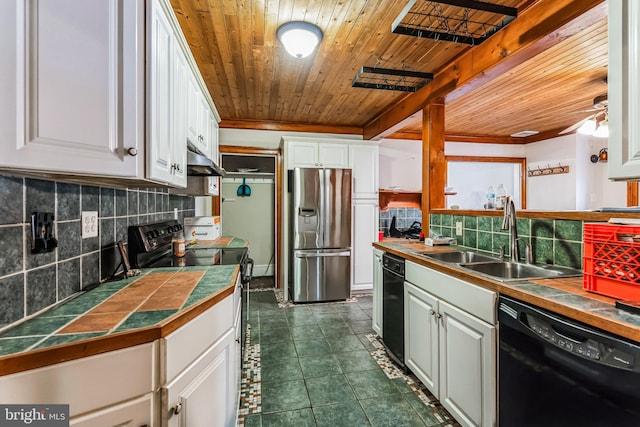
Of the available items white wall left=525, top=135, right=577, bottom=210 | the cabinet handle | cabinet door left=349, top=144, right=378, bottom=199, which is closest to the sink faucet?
the cabinet handle

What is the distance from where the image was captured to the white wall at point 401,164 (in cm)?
477

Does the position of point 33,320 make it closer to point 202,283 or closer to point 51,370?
point 51,370

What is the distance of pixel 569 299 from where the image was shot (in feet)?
3.49

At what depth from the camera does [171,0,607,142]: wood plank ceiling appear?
1893 millimetres

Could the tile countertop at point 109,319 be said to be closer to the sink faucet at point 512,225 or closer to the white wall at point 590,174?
the sink faucet at point 512,225

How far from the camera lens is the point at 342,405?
5.95 feet

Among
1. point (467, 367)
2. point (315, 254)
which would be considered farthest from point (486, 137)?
point (467, 367)

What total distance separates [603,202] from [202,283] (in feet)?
19.7

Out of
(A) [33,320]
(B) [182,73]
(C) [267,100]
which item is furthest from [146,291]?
(C) [267,100]

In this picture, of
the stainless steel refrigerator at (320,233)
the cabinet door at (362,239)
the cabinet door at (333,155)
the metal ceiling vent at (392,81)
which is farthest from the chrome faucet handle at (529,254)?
the cabinet door at (333,155)

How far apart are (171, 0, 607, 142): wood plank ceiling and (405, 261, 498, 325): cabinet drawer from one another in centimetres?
168

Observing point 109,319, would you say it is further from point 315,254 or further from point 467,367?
point 315,254

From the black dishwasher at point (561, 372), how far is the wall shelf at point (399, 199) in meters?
3.34

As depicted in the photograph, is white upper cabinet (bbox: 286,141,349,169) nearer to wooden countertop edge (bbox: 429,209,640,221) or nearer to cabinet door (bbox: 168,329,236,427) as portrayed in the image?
wooden countertop edge (bbox: 429,209,640,221)
